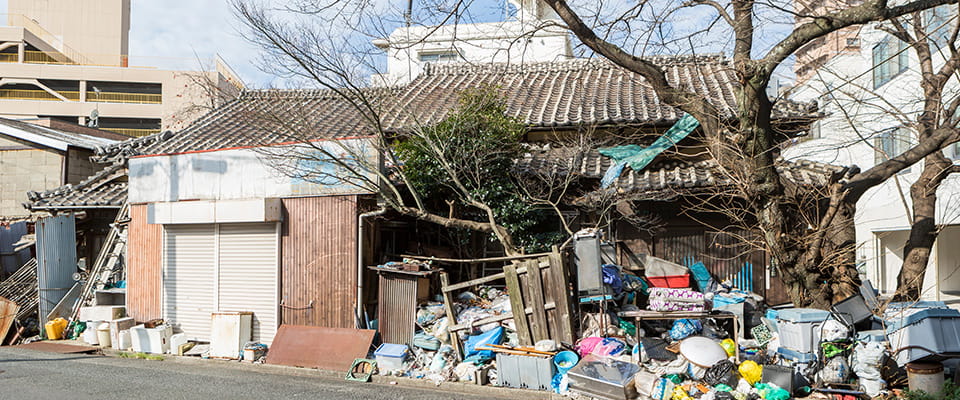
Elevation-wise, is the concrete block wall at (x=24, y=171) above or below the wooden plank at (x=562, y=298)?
above

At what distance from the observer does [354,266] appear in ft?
39.7

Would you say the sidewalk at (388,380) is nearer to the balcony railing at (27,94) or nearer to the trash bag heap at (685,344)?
the trash bag heap at (685,344)

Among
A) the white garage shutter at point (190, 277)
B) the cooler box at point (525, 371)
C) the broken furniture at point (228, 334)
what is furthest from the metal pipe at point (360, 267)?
the cooler box at point (525, 371)

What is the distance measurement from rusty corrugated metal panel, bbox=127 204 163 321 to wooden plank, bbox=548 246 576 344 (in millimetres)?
8519

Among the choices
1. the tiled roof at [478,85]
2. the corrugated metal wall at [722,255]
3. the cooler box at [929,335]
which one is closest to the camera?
the cooler box at [929,335]

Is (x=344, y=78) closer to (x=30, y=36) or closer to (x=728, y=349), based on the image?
(x=728, y=349)

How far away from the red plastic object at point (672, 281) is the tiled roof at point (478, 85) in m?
3.59

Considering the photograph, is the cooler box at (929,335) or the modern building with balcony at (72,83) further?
the modern building with balcony at (72,83)

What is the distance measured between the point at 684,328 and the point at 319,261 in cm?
673

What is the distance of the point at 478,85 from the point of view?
17.6 meters

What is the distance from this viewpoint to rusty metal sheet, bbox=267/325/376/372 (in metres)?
11.1

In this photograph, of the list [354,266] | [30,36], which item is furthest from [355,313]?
[30,36]

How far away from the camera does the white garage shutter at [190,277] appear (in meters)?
13.0

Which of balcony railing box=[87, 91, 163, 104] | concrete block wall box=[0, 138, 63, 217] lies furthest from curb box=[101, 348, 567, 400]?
balcony railing box=[87, 91, 163, 104]
